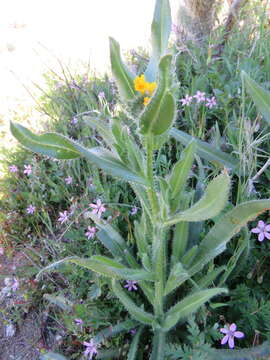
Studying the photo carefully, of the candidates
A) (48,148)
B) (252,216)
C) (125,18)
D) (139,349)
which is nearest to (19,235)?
(139,349)

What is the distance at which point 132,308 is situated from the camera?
1.06 meters

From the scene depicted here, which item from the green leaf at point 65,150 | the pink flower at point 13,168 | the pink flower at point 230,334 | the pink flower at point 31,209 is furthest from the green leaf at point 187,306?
the pink flower at point 13,168

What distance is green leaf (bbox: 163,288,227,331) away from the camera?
91 centimetres

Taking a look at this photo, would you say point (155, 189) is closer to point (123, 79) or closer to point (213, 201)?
point (213, 201)

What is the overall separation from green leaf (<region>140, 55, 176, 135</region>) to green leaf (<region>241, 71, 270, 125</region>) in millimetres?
615

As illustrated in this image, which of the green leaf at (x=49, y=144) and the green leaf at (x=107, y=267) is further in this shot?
the green leaf at (x=107, y=267)

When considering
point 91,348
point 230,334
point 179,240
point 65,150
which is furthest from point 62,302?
point 65,150

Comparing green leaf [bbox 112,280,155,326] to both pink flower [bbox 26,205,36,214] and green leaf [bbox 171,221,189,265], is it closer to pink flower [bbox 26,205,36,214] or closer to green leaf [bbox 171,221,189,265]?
green leaf [bbox 171,221,189,265]

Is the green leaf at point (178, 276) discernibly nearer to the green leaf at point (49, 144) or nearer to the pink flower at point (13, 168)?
the green leaf at point (49, 144)

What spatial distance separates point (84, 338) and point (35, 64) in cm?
342

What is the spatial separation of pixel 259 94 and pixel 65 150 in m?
0.78

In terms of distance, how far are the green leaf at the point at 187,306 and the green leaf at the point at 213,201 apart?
0.21m

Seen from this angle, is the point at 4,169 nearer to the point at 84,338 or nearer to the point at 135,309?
the point at 84,338

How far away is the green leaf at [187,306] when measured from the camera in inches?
35.7
